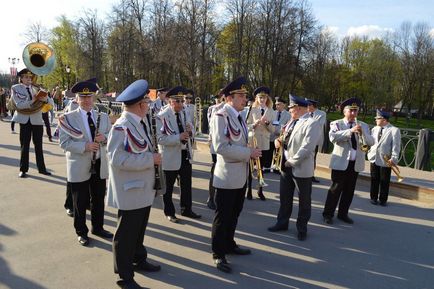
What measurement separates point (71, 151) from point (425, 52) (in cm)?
5685

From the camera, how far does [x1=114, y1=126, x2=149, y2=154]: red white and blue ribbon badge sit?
374cm

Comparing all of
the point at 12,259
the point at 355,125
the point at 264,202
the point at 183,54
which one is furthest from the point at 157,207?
the point at 183,54

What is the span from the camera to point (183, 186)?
6398 mm

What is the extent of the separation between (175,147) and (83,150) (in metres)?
1.60

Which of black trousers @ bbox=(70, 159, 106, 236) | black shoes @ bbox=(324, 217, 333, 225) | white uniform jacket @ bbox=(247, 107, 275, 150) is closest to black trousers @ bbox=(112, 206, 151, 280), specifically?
black trousers @ bbox=(70, 159, 106, 236)

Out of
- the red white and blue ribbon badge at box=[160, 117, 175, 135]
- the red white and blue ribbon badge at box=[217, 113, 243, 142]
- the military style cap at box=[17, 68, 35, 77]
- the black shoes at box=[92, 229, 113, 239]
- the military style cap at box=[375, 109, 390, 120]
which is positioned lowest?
the black shoes at box=[92, 229, 113, 239]

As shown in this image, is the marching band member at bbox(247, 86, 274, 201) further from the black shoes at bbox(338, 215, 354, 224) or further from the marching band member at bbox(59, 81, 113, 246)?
the marching band member at bbox(59, 81, 113, 246)

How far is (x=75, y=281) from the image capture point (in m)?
4.13

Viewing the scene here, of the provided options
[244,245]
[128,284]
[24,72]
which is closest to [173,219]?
[244,245]

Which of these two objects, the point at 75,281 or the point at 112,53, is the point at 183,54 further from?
the point at 75,281

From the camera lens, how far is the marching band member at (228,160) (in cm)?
451

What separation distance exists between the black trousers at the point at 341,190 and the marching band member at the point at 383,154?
1.31 meters

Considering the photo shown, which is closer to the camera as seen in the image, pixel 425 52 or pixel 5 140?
pixel 5 140

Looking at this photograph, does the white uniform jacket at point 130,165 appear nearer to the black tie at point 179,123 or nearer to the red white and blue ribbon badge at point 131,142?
the red white and blue ribbon badge at point 131,142
